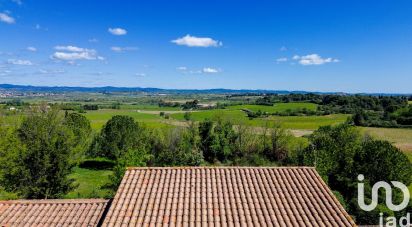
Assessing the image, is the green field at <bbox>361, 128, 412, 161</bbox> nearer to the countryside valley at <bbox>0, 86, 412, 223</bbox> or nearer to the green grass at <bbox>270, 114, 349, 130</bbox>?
the countryside valley at <bbox>0, 86, 412, 223</bbox>

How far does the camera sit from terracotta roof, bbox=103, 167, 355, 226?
12.5m

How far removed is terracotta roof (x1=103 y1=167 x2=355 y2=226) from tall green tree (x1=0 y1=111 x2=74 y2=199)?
15.5m

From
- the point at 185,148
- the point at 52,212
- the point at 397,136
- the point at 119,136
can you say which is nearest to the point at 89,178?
the point at 119,136

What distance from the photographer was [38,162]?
2761cm

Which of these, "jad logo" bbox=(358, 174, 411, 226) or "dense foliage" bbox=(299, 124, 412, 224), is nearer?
"jad logo" bbox=(358, 174, 411, 226)

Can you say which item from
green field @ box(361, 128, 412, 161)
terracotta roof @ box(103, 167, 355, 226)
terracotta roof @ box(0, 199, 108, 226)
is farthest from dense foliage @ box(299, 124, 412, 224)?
green field @ box(361, 128, 412, 161)

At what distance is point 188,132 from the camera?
206ft

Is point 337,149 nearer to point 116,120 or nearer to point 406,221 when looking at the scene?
point 406,221

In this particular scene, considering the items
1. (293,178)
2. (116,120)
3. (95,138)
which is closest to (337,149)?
(293,178)

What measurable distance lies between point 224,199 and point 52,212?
727 centimetres

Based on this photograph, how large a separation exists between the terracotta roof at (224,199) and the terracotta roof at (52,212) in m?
1.52

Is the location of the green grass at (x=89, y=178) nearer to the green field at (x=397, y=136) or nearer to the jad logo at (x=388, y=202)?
the jad logo at (x=388, y=202)

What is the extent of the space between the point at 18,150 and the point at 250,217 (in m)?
21.8

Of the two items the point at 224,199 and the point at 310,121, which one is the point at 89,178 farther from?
the point at 310,121
